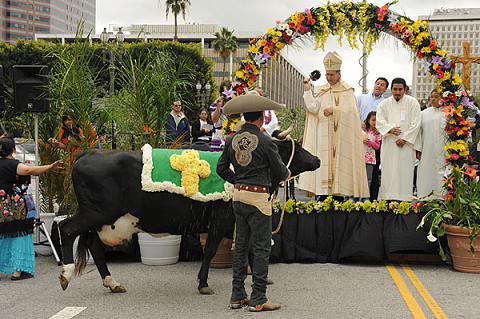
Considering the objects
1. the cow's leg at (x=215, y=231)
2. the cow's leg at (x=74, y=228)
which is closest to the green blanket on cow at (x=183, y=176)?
the cow's leg at (x=215, y=231)

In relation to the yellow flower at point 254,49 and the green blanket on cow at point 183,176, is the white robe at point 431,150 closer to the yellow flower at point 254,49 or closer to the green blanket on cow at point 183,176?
the yellow flower at point 254,49

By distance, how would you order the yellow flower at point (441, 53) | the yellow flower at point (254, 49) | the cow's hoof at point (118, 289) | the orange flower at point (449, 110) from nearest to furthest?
1. the cow's hoof at point (118, 289)
2. the orange flower at point (449, 110)
3. the yellow flower at point (441, 53)
4. the yellow flower at point (254, 49)

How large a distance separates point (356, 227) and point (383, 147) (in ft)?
5.37

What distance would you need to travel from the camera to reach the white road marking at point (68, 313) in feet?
18.2

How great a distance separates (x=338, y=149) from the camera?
8633 millimetres

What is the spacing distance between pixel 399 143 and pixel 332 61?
5.07 ft

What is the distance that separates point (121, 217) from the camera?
6.24 meters

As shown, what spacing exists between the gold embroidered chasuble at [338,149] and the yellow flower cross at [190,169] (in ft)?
8.81

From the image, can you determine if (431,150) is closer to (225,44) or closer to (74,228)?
(74,228)

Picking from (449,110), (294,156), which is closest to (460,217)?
(449,110)

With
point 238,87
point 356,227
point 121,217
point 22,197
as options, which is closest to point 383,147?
point 356,227

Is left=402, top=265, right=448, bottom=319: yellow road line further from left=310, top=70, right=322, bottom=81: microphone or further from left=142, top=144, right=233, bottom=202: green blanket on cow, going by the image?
left=310, top=70, right=322, bottom=81: microphone

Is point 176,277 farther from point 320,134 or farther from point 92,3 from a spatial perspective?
point 92,3

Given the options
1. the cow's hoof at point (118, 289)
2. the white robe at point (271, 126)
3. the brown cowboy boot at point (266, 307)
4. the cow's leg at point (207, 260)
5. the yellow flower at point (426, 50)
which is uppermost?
the yellow flower at point (426, 50)
